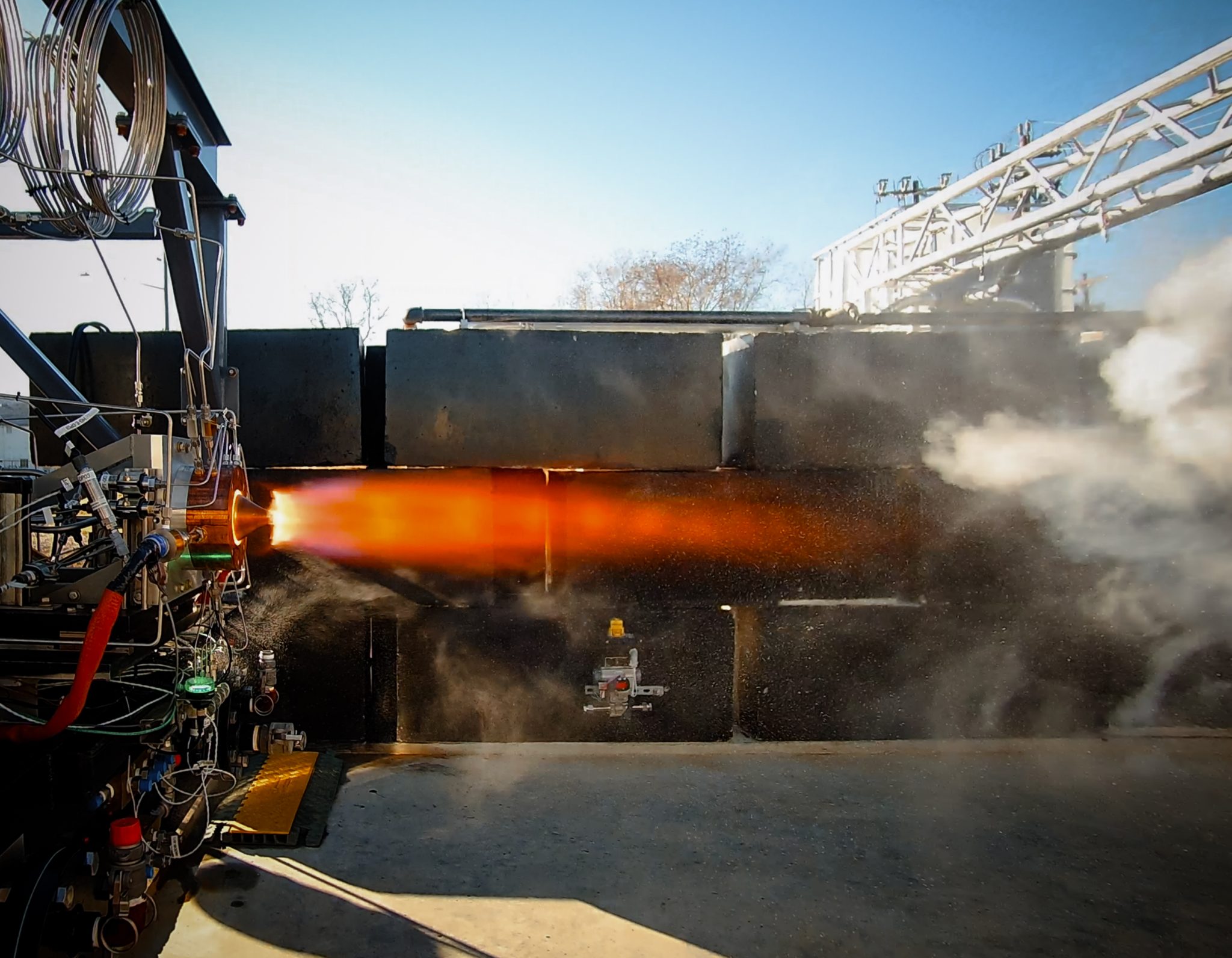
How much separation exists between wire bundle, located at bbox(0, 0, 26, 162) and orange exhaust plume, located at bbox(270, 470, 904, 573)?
294 cm

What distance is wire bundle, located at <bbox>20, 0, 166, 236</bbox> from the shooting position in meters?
3.38

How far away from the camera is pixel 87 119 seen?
3.55 m

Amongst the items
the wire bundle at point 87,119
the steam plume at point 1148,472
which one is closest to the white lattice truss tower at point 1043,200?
the steam plume at point 1148,472

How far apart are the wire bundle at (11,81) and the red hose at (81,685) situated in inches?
82.1

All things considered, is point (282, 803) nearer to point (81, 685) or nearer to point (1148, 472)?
point (81, 685)

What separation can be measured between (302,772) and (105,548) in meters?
2.31

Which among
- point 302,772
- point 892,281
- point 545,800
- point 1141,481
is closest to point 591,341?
point 545,800

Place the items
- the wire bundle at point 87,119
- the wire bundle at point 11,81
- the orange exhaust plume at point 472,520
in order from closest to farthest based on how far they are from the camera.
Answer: the wire bundle at point 11,81 < the wire bundle at point 87,119 < the orange exhaust plume at point 472,520

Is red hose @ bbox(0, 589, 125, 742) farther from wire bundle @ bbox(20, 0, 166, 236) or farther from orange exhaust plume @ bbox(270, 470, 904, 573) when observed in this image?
orange exhaust plume @ bbox(270, 470, 904, 573)

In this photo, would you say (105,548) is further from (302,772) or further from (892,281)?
(892,281)

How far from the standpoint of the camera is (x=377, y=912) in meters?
3.74

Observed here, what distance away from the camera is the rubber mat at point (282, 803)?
4.28 metres

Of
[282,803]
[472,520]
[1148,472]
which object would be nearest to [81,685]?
[282,803]

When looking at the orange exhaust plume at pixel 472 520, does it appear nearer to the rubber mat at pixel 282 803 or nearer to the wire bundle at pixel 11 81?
the rubber mat at pixel 282 803
